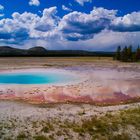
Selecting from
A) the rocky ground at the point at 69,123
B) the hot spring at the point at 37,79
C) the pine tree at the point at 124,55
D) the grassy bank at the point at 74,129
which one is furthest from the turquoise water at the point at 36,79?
the pine tree at the point at 124,55

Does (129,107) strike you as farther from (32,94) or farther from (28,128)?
(32,94)

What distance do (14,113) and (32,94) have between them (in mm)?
10429

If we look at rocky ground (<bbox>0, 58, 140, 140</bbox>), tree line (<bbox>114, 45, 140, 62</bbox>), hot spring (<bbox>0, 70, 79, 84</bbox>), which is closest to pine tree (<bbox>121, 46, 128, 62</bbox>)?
tree line (<bbox>114, 45, 140, 62</bbox>)

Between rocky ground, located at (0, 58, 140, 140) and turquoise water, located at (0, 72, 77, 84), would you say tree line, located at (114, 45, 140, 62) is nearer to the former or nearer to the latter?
turquoise water, located at (0, 72, 77, 84)

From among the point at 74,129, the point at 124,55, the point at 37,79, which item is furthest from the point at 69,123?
the point at 124,55

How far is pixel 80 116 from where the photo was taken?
18594mm

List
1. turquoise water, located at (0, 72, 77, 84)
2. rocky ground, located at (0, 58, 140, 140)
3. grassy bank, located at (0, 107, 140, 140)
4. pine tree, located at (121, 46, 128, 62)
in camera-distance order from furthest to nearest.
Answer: pine tree, located at (121, 46, 128, 62)
turquoise water, located at (0, 72, 77, 84)
rocky ground, located at (0, 58, 140, 140)
grassy bank, located at (0, 107, 140, 140)

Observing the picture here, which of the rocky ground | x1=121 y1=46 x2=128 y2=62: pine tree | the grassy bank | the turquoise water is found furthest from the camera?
x1=121 y1=46 x2=128 y2=62: pine tree

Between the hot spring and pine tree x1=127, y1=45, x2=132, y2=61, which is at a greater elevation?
pine tree x1=127, y1=45, x2=132, y2=61

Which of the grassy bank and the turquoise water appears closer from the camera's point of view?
the grassy bank

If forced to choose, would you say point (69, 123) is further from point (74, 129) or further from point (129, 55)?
point (129, 55)

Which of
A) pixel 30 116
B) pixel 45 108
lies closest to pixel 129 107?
pixel 45 108

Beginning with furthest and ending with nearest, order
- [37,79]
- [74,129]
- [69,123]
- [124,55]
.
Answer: [124,55] < [37,79] < [69,123] < [74,129]

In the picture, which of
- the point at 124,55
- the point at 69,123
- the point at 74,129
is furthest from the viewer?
the point at 124,55
